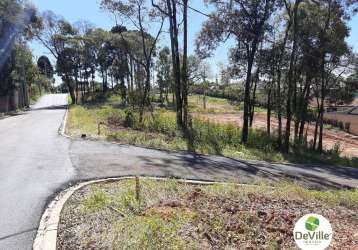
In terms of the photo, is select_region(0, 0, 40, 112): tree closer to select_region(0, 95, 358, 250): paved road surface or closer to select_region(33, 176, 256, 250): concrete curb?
select_region(0, 95, 358, 250): paved road surface

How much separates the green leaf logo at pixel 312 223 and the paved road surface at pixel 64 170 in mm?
3907

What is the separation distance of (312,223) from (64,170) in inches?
273

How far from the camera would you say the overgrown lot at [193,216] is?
5223 millimetres

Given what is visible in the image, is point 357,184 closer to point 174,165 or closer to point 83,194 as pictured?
point 174,165

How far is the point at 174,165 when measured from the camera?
12117mm

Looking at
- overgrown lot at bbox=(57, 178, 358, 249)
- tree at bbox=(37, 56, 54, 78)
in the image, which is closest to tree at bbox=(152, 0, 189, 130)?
overgrown lot at bbox=(57, 178, 358, 249)

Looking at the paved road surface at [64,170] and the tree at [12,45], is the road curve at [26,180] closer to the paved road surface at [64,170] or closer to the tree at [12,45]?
the paved road surface at [64,170]

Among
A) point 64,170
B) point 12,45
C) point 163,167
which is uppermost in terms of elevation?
point 12,45

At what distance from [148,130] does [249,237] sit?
17.3 m

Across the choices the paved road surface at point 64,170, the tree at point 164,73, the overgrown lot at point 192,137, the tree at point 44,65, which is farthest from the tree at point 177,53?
the tree at point 44,65

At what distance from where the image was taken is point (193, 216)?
6113 millimetres

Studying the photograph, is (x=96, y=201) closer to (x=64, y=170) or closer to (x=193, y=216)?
(x=193, y=216)

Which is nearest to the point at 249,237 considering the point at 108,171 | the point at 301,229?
the point at 301,229

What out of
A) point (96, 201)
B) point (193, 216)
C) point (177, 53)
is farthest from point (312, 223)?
point (177, 53)
